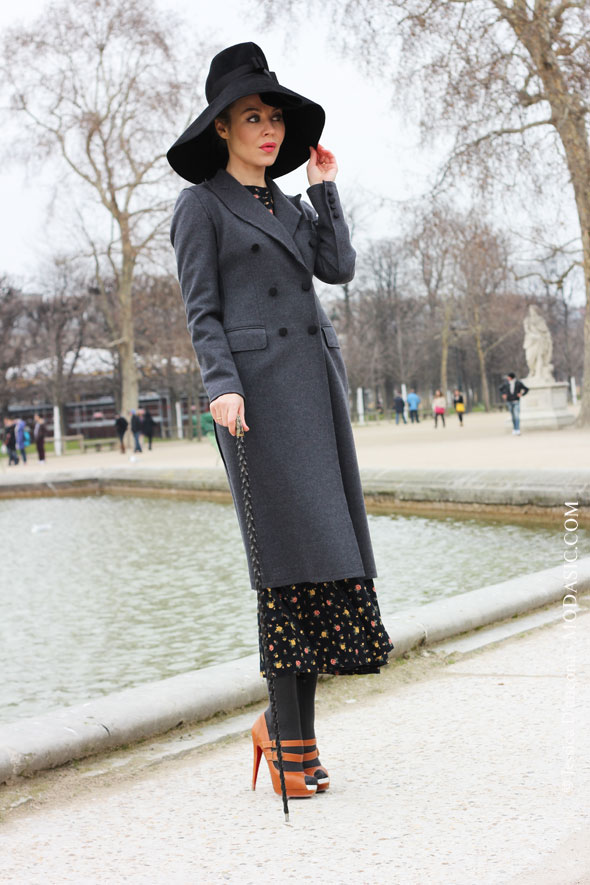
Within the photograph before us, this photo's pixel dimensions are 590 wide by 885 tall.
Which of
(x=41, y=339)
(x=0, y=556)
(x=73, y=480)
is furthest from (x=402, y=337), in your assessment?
(x=0, y=556)

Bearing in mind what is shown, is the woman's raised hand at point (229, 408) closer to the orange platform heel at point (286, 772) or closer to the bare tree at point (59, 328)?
the orange platform heel at point (286, 772)

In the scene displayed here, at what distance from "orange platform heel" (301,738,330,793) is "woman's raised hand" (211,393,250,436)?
3.04 feet

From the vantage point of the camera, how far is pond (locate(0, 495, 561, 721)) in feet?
18.2

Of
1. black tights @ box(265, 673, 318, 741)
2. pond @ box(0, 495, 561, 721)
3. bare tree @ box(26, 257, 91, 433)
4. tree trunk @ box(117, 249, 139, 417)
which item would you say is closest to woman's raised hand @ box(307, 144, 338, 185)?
black tights @ box(265, 673, 318, 741)

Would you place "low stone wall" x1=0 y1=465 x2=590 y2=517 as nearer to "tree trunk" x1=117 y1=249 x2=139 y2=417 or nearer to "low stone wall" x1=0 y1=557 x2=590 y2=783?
"low stone wall" x1=0 y1=557 x2=590 y2=783

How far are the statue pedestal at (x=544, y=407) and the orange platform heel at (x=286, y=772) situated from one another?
23272 mm

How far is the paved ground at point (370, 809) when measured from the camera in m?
2.29

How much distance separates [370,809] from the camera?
267cm

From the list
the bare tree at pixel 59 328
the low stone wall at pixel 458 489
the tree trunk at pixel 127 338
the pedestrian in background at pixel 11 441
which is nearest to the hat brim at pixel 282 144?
the low stone wall at pixel 458 489

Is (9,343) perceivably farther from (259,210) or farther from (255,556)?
(255,556)

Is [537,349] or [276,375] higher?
[537,349]

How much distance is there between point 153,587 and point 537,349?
21.1 metres

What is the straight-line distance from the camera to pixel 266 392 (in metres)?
2.92

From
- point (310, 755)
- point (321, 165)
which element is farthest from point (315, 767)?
point (321, 165)
